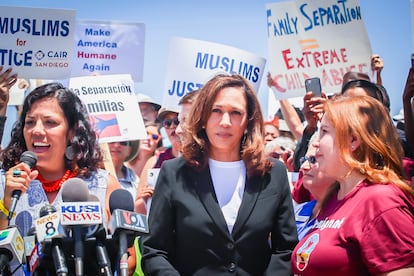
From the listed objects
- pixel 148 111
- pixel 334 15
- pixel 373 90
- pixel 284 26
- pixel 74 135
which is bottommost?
pixel 148 111

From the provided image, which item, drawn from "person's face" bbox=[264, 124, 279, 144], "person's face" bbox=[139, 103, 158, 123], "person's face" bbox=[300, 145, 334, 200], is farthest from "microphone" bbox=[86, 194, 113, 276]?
"person's face" bbox=[139, 103, 158, 123]

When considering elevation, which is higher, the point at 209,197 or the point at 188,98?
the point at 188,98

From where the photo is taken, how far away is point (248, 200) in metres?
3.72

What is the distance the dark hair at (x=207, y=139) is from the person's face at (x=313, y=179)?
0.52m

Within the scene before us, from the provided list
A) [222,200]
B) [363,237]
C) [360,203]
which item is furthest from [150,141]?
[363,237]

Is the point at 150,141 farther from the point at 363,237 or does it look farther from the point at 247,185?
the point at 363,237

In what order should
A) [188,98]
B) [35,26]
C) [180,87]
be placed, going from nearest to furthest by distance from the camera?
[188,98] < [35,26] < [180,87]

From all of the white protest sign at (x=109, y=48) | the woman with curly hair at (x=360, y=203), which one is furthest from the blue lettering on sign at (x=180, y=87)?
the woman with curly hair at (x=360, y=203)

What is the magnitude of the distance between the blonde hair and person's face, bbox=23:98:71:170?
1968 mm

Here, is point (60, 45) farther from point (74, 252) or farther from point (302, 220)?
point (74, 252)

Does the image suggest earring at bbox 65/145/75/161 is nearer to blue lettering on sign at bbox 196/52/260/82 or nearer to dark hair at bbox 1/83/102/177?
dark hair at bbox 1/83/102/177

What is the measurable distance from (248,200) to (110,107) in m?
2.73

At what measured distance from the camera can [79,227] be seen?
2.80m

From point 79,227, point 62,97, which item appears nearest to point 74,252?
point 79,227
